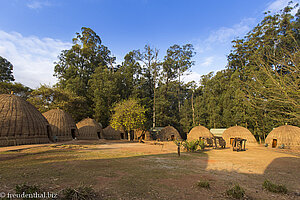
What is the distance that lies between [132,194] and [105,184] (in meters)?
1.21

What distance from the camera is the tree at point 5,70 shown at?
146 feet

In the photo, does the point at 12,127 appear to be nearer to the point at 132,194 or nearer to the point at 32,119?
the point at 32,119

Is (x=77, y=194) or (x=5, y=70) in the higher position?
(x=5, y=70)

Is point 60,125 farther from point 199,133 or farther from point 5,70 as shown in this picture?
point 5,70

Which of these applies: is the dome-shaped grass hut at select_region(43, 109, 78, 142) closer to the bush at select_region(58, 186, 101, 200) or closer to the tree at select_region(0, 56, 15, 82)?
the bush at select_region(58, 186, 101, 200)

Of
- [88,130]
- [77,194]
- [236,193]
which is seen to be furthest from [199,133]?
[77,194]

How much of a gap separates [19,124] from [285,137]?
32.1 metres

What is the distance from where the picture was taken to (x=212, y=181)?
6.17m

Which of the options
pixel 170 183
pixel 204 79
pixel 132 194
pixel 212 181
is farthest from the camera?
pixel 204 79

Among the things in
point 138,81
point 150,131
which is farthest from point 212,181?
point 138,81

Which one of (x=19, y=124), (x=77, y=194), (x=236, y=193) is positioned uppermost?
(x=19, y=124)

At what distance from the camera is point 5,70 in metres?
45.6

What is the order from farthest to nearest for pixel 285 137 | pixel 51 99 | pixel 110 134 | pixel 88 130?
pixel 110 134 → pixel 51 99 → pixel 88 130 → pixel 285 137

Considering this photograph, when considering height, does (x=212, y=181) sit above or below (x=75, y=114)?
below
